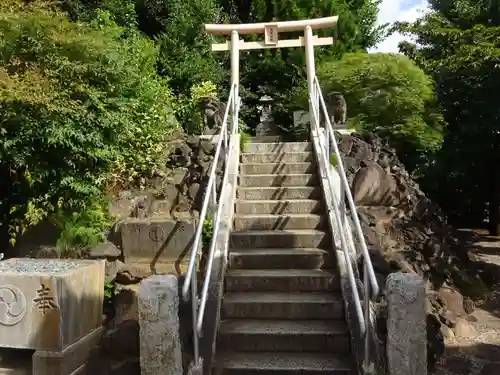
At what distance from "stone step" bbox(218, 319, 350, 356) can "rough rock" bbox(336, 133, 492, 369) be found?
2.28m

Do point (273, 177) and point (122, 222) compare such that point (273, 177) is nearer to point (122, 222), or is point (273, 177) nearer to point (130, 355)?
point (122, 222)

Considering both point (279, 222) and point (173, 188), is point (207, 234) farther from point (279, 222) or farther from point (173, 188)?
point (173, 188)

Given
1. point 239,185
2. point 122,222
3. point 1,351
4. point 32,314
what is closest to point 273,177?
point 239,185

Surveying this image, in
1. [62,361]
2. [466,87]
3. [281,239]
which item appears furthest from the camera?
[466,87]

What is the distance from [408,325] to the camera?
10.2 ft

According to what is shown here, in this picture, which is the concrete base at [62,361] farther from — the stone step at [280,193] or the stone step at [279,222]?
the stone step at [280,193]

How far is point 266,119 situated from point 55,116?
9.22 m

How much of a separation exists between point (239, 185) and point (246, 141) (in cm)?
143

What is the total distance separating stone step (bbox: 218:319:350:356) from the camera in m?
3.95

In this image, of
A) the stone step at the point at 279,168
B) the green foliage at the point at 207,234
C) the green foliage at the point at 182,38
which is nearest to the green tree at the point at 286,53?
the green foliage at the point at 182,38

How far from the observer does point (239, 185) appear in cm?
641

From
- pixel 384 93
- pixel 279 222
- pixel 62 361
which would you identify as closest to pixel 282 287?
pixel 279 222

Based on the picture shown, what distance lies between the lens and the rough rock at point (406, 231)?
22.7 ft

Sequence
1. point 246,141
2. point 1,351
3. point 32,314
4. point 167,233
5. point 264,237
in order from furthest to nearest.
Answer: point 246,141, point 167,233, point 264,237, point 1,351, point 32,314
